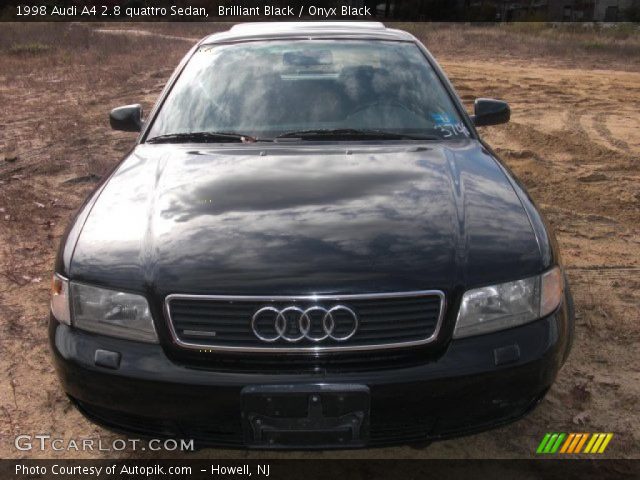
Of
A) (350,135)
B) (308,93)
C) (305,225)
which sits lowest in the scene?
(305,225)

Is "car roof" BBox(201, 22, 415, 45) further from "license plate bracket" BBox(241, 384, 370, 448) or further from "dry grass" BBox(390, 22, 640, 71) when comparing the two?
"dry grass" BBox(390, 22, 640, 71)

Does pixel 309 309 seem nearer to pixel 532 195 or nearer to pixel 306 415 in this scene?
pixel 306 415

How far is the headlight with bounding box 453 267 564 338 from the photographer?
201 centimetres

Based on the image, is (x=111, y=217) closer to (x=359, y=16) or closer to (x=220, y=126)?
(x=220, y=126)

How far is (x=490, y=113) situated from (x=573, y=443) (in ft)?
5.94

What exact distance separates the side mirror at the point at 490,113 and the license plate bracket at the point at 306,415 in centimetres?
209

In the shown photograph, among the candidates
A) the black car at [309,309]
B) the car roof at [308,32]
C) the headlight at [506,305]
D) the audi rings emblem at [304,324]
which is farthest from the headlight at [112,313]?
the car roof at [308,32]

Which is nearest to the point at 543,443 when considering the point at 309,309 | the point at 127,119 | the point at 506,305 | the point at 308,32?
the point at 506,305

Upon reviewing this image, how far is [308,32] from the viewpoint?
12.1 ft

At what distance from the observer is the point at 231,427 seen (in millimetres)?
1982

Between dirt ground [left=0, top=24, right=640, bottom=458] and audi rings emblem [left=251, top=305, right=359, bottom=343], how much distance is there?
78 cm

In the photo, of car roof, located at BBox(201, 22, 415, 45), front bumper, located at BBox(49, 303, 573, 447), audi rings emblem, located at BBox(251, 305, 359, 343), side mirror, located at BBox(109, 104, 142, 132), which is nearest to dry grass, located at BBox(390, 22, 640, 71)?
car roof, located at BBox(201, 22, 415, 45)

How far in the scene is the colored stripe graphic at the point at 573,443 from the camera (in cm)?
249

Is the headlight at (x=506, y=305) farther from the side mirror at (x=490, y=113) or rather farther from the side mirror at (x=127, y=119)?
the side mirror at (x=127, y=119)
